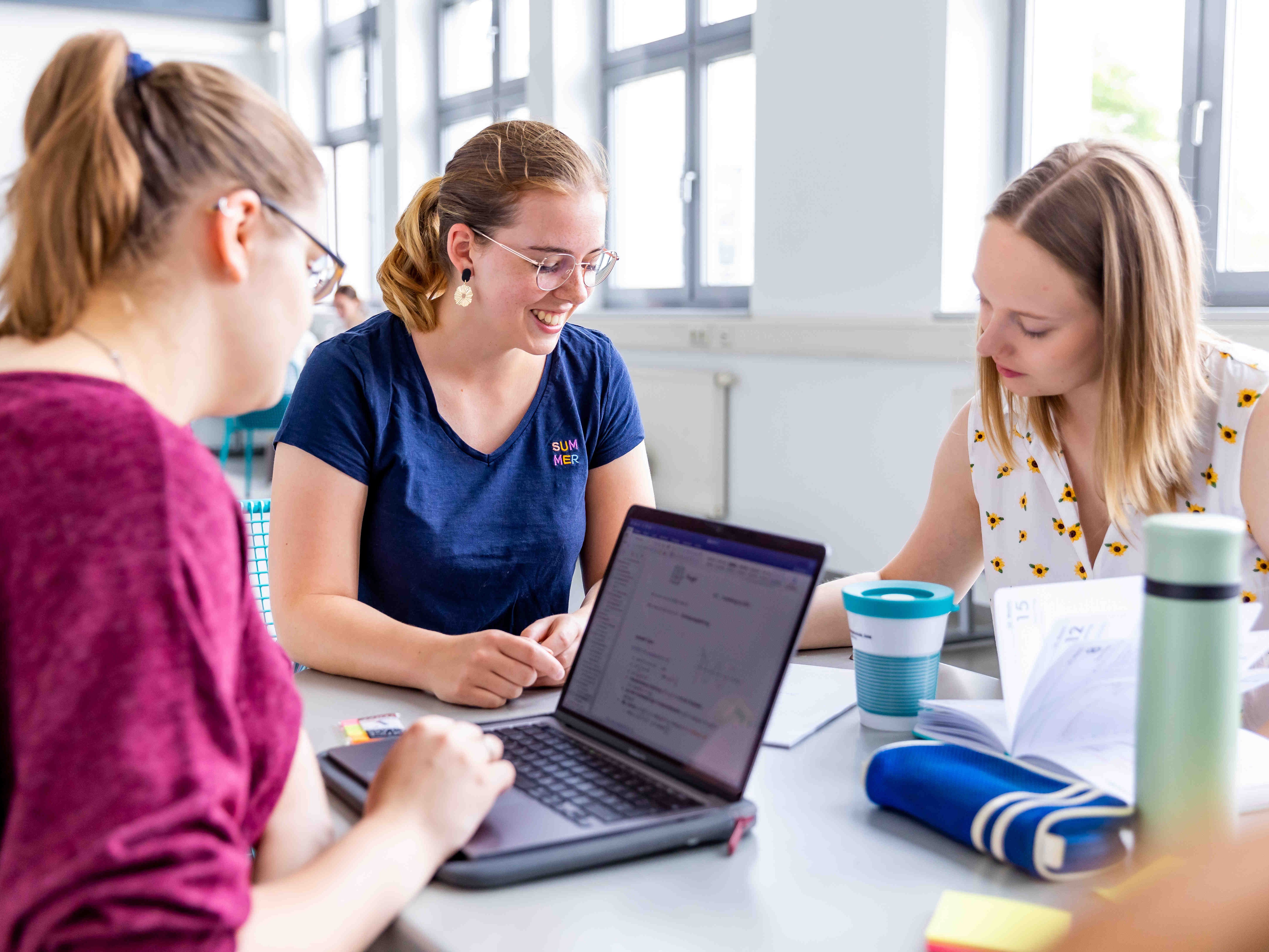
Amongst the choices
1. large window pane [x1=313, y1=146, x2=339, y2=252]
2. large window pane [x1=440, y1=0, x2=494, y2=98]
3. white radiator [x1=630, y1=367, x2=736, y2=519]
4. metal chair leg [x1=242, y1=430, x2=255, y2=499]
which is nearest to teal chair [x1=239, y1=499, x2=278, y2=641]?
large window pane [x1=313, y1=146, x2=339, y2=252]

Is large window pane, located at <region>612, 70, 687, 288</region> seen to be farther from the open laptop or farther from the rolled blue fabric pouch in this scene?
the rolled blue fabric pouch

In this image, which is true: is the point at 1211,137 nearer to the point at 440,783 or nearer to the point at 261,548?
the point at 261,548

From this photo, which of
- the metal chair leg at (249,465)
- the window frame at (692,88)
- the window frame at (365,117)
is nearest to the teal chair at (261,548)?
the window frame at (692,88)

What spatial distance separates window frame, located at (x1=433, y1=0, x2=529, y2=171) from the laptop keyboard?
4722mm

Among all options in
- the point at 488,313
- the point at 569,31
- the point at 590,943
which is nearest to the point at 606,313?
the point at 569,31

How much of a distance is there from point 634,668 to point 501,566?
0.63 metres

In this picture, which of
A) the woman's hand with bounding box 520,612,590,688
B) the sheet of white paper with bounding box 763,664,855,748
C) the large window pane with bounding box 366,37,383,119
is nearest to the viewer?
the sheet of white paper with bounding box 763,664,855,748

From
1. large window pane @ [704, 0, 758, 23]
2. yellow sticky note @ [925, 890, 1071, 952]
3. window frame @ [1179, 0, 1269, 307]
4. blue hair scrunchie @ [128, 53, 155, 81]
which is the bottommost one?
yellow sticky note @ [925, 890, 1071, 952]

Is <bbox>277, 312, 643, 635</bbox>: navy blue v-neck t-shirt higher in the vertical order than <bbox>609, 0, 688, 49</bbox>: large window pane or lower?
lower

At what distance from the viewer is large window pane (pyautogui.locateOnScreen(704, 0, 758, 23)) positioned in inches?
173

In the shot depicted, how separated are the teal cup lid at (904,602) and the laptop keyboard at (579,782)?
11.7 inches

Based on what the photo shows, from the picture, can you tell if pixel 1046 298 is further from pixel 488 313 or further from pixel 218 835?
pixel 218 835

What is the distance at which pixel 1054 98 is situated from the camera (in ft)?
11.2

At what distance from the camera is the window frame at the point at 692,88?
4.55 m
